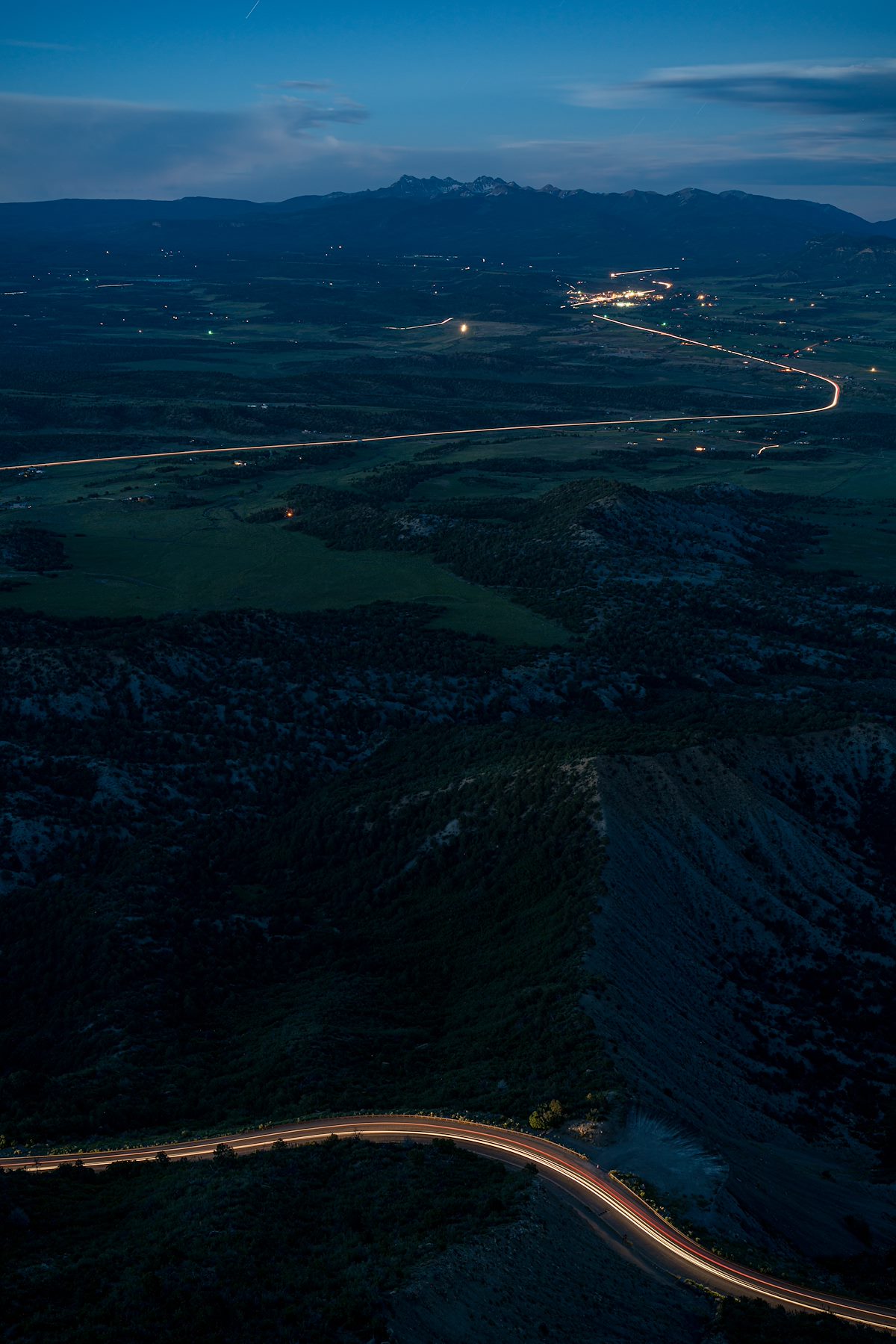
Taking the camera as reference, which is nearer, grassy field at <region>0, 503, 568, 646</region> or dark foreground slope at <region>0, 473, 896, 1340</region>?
dark foreground slope at <region>0, 473, 896, 1340</region>

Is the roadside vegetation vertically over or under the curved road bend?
over

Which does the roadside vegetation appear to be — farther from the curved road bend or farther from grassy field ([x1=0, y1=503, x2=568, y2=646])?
grassy field ([x1=0, y1=503, x2=568, y2=646])

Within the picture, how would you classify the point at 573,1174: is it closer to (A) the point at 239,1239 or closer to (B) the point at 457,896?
(A) the point at 239,1239

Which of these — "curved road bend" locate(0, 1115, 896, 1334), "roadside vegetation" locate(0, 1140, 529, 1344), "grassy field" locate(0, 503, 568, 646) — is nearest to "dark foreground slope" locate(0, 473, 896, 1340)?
"curved road bend" locate(0, 1115, 896, 1334)

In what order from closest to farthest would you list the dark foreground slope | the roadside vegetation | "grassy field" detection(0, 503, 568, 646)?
the roadside vegetation, the dark foreground slope, "grassy field" detection(0, 503, 568, 646)

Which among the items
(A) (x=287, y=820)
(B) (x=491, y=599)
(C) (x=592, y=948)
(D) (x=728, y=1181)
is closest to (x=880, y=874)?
(C) (x=592, y=948)

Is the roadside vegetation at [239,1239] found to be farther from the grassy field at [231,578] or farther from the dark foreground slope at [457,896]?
the grassy field at [231,578]


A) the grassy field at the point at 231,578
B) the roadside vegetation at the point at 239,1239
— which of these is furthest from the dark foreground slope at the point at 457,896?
the grassy field at the point at 231,578

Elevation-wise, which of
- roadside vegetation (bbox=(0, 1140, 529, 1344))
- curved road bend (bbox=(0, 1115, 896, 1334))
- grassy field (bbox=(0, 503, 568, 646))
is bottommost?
curved road bend (bbox=(0, 1115, 896, 1334))

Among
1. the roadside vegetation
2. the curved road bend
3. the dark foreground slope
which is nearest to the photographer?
the roadside vegetation
